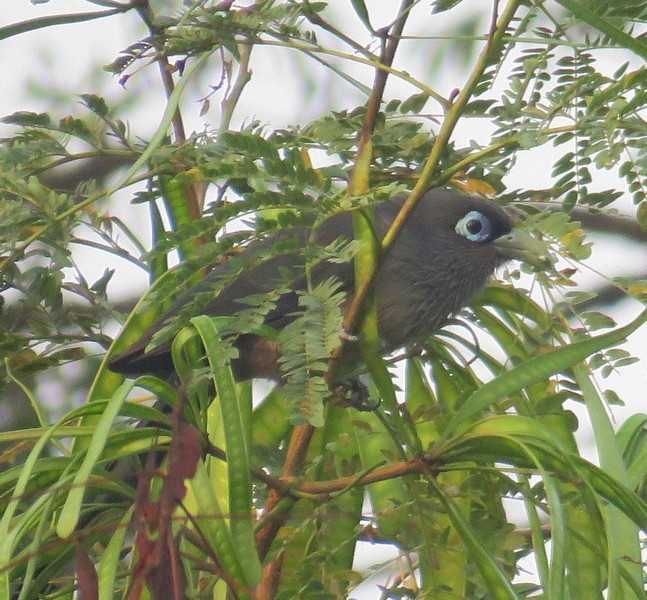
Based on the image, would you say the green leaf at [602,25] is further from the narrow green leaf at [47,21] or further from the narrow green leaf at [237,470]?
the narrow green leaf at [47,21]

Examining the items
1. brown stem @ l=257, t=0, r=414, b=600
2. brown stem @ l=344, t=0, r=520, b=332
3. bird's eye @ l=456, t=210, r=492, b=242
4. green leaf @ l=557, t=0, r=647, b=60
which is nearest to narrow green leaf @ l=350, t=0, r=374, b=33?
brown stem @ l=257, t=0, r=414, b=600

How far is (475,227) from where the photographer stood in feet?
10.0

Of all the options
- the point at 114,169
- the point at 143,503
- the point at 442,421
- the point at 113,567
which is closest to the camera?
the point at 143,503

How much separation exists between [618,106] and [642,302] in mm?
365

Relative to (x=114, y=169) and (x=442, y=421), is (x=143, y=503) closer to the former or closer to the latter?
(x=442, y=421)

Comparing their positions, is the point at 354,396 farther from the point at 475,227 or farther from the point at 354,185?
the point at 475,227

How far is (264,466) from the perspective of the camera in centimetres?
213

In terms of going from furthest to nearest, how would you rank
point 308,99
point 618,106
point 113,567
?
point 308,99, point 618,106, point 113,567

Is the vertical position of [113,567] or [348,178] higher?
[348,178]

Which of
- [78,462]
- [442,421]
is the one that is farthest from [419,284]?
[78,462]

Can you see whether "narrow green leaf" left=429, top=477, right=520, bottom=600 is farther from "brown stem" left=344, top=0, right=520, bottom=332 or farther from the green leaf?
the green leaf

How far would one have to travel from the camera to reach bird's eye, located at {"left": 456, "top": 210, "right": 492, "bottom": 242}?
9.95ft

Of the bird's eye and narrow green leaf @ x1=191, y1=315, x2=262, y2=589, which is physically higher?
the bird's eye

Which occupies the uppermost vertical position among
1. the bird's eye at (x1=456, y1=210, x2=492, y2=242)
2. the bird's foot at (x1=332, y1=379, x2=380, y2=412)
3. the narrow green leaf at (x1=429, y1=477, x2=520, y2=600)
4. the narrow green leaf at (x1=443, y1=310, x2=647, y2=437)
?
the bird's eye at (x1=456, y1=210, x2=492, y2=242)
